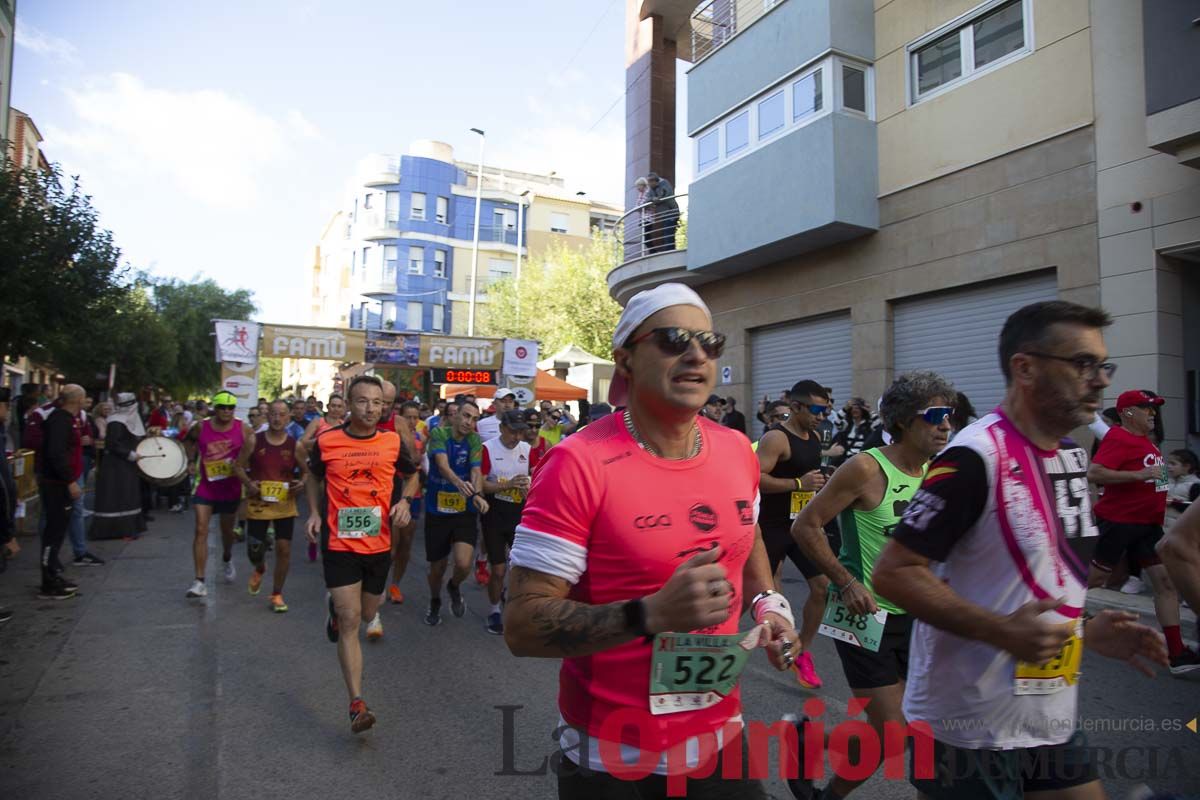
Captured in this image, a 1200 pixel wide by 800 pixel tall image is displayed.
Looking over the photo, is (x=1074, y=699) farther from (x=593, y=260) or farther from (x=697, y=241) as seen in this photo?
(x=593, y=260)

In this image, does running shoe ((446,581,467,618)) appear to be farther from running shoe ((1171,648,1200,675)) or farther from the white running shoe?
the white running shoe

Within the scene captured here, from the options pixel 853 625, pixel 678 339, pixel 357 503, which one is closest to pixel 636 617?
pixel 678 339

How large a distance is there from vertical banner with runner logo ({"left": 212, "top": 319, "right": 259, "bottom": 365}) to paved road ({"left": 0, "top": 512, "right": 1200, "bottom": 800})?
28.0 ft

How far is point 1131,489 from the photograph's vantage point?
19.8ft

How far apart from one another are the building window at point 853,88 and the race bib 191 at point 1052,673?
13167mm

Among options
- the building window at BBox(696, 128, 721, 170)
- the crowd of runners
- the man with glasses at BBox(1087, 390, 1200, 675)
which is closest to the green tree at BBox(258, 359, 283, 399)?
the building window at BBox(696, 128, 721, 170)

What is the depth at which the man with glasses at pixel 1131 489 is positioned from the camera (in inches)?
233

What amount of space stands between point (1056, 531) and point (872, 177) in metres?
12.7

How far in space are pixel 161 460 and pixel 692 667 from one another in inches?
493

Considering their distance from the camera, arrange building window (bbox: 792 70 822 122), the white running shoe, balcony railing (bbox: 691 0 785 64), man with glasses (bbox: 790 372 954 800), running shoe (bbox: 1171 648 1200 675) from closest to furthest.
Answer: man with glasses (bbox: 790 372 954 800) < running shoe (bbox: 1171 648 1200 675) < the white running shoe < building window (bbox: 792 70 822 122) < balcony railing (bbox: 691 0 785 64)

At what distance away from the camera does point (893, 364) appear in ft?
43.9

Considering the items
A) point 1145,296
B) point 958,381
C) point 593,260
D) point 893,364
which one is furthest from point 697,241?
point 593,260

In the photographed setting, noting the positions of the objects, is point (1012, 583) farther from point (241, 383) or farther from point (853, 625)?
point (241, 383)

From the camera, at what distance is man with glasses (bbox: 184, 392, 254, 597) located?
25.7 feet
